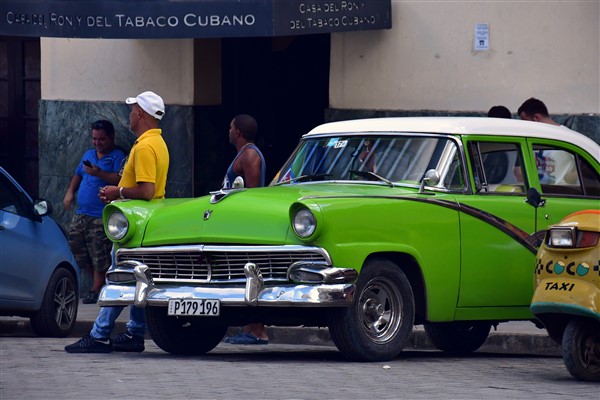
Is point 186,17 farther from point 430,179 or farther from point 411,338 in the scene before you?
point 430,179

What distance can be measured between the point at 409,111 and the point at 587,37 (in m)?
1.95

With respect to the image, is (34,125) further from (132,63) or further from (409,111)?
(409,111)

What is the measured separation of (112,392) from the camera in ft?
31.4

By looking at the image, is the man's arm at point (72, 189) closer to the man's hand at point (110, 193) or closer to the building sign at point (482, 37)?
the building sign at point (482, 37)

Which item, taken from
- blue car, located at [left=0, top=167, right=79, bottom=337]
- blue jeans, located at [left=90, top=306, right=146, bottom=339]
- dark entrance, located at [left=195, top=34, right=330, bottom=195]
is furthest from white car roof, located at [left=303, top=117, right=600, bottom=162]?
dark entrance, located at [left=195, top=34, right=330, bottom=195]

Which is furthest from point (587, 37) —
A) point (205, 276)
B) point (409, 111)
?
point (205, 276)

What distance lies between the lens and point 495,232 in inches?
454

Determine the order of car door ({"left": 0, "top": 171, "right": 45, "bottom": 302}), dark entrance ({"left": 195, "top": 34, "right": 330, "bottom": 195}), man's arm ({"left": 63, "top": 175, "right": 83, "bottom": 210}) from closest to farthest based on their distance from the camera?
1. car door ({"left": 0, "top": 171, "right": 45, "bottom": 302})
2. man's arm ({"left": 63, "top": 175, "right": 83, "bottom": 210})
3. dark entrance ({"left": 195, "top": 34, "right": 330, "bottom": 195})

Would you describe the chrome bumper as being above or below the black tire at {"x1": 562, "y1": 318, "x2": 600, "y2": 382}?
above

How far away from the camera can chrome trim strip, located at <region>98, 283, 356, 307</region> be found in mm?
10610

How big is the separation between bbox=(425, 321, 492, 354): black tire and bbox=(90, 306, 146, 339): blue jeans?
2123 mm

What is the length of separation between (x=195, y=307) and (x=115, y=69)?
24.5ft

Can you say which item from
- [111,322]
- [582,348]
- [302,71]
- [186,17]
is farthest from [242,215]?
[302,71]

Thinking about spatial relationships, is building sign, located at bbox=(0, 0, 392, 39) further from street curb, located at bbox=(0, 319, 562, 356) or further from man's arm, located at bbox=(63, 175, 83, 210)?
street curb, located at bbox=(0, 319, 562, 356)
